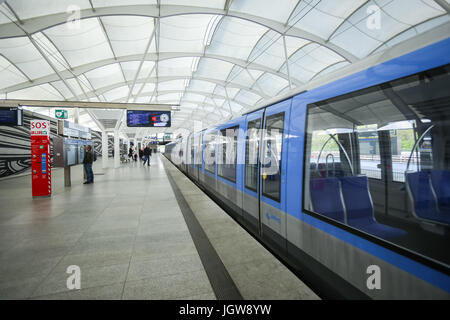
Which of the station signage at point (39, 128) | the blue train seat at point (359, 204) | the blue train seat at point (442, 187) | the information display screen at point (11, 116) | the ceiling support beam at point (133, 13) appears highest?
the ceiling support beam at point (133, 13)

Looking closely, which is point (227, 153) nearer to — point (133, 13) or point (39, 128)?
point (39, 128)

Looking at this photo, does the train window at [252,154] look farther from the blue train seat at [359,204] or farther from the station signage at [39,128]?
the station signage at [39,128]

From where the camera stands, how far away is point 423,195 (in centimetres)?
216

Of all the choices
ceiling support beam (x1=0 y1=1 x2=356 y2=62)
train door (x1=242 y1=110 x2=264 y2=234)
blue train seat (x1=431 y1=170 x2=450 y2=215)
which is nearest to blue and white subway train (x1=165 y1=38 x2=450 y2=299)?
blue train seat (x1=431 y1=170 x2=450 y2=215)

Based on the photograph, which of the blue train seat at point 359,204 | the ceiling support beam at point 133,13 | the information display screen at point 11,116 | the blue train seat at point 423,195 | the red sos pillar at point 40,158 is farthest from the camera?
the ceiling support beam at point 133,13

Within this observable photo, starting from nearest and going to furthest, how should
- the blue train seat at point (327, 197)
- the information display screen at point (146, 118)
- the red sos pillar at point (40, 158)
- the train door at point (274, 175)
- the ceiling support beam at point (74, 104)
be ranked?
the blue train seat at point (327, 197), the train door at point (274, 175), the red sos pillar at point (40, 158), the ceiling support beam at point (74, 104), the information display screen at point (146, 118)

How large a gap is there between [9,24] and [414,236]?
59.4 ft

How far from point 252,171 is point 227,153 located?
1937mm

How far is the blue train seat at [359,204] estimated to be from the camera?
2615mm

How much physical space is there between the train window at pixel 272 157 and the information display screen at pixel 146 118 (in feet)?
36.7

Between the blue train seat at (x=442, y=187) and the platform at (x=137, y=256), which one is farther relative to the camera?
the platform at (x=137, y=256)

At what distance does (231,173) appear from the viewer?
243 inches

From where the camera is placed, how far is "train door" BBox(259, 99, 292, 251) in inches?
139

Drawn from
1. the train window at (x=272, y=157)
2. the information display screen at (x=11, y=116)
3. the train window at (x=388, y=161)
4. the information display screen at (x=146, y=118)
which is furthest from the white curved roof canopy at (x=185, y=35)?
the train window at (x=388, y=161)
